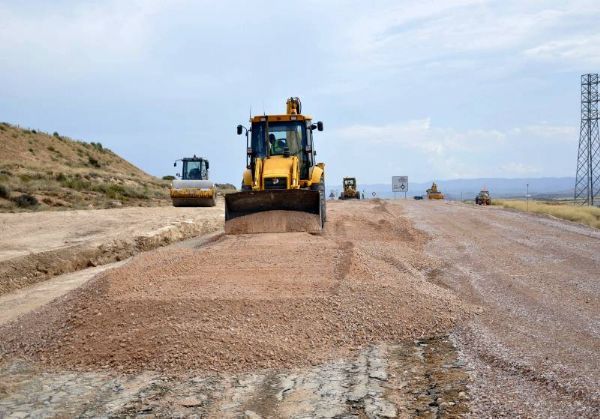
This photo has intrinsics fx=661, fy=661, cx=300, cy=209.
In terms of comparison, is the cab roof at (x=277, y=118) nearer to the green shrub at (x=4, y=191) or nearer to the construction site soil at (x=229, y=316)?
the construction site soil at (x=229, y=316)

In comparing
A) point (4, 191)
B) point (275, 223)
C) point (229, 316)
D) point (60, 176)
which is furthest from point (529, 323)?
point (60, 176)

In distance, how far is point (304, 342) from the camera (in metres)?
6.94

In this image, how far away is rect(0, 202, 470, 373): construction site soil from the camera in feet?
21.9

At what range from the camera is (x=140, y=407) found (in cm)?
549

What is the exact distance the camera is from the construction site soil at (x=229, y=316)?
6672 mm

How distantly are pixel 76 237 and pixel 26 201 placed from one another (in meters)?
12.3

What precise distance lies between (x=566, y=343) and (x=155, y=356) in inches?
164

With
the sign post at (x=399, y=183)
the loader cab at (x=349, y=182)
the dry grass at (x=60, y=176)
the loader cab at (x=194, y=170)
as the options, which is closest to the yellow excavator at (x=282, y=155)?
the dry grass at (x=60, y=176)

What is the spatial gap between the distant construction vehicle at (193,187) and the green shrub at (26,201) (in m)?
6.75

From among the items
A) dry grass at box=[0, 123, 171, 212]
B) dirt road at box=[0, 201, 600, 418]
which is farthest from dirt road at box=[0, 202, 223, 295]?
dry grass at box=[0, 123, 171, 212]

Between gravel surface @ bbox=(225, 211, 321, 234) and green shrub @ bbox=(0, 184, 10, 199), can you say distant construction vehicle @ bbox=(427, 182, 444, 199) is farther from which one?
gravel surface @ bbox=(225, 211, 321, 234)

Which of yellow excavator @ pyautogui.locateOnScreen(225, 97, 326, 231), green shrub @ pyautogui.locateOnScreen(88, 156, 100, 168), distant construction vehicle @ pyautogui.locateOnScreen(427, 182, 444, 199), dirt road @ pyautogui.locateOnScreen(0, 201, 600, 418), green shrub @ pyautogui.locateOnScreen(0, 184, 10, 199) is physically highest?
green shrub @ pyautogui.locateOnScreen(88, 156, 100, 168)

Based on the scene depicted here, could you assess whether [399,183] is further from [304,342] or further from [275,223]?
[304,342]

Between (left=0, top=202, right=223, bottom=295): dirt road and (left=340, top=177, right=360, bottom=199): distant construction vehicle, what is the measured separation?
113 ft
